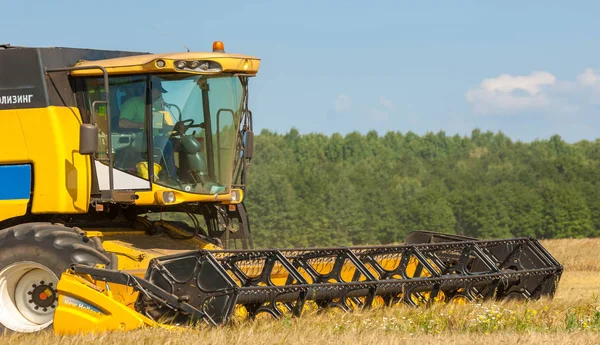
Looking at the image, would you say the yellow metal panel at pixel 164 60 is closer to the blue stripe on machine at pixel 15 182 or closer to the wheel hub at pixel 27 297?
the blue stripe on machine at pixel 15 182

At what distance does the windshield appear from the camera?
8750 mm

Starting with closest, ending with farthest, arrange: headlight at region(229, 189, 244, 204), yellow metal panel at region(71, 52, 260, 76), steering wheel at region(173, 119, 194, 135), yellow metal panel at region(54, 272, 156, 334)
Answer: yellow metal panel at region(54, 272, 156, 334)
yellow metal panel at region(71, 52, 260, 76)
steering wheel at region(173, 119, 194, 135)
headlight at region(229, 189, 244, 204)

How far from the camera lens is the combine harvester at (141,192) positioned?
809 centimetres

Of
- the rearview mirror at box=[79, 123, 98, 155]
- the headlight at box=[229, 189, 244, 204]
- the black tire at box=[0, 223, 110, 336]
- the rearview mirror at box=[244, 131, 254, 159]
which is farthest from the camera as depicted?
the rearview mirror at box=[244, 131, 254, 159]

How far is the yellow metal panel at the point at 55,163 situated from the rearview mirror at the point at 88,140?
558 millimetres

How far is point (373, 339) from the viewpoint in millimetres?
6582

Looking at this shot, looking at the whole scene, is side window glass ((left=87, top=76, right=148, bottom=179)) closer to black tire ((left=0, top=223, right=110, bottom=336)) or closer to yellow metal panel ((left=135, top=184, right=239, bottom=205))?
yellow metal panel ((left=135, top=184, right=239, bottom=205))

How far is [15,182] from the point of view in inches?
348

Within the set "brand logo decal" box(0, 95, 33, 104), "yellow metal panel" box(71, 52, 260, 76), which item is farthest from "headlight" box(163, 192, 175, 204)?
"brand logo decal" box(0, 95, 33, 104)

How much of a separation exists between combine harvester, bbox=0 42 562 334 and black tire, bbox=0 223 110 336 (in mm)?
11

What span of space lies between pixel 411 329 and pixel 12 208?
381cm

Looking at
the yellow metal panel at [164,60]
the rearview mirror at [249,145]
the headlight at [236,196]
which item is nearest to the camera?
the yellow metal panel at [164,60]

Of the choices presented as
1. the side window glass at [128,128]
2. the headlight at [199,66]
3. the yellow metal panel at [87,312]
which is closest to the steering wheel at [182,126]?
the side window glass at [128,128]

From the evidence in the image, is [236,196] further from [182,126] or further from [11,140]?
[11,140]
